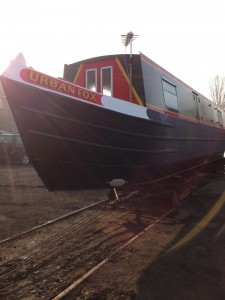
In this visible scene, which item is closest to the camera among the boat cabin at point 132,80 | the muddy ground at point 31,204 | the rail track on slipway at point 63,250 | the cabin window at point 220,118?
the rail track on slipway at point 63,250

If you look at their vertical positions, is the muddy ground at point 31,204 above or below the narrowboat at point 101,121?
below

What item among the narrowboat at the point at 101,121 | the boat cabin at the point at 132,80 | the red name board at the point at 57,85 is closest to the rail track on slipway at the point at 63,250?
the narrowboat at the point at 101,121

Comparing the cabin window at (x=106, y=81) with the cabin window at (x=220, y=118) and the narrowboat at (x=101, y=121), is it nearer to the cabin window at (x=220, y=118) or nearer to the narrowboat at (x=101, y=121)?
the narrowboat at (x=101, y=121)

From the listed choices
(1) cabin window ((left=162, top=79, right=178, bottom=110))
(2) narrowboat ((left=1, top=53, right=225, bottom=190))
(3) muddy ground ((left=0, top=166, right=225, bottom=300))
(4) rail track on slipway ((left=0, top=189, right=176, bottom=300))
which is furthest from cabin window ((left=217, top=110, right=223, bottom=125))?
(4) rail track on slipway ((left=0, top=189, right=176, bottom=300))

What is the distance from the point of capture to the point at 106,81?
7000mm

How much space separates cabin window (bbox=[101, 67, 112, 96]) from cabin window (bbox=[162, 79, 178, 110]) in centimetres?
126

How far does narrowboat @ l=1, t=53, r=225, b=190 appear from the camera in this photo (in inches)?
192

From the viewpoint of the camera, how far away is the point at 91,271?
13.6ft

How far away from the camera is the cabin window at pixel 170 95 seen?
7.47 metres

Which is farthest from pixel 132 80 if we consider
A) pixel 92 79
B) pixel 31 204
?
pixel 31 204

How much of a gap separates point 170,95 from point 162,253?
402 cm

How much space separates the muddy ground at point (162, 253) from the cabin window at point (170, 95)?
2.33 metres

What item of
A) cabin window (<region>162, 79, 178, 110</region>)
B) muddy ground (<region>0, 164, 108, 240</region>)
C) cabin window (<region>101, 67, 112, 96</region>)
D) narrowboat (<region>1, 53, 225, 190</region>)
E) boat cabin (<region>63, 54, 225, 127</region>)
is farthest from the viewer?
cabin window (<region>162, 79, 178, 110</region>)

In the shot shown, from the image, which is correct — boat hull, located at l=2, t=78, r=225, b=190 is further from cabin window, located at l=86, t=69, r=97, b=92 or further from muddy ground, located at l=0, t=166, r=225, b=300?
cabin window, located at l=86, t=69, r=97, b=92
